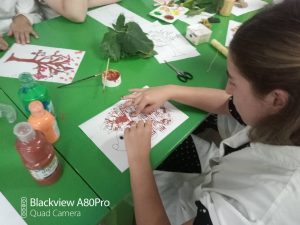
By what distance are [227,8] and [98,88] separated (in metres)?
0.84

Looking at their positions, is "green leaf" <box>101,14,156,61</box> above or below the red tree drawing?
above

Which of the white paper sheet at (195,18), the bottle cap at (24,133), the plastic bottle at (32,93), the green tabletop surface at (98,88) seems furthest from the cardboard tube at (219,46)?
the bottle cap at (24,133)

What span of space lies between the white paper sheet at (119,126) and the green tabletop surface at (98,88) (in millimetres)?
17

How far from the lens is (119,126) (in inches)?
33.1

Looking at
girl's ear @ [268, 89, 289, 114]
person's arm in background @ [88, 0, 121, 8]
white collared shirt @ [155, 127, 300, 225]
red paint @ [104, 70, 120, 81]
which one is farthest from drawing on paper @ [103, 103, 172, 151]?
person's arm in background @ [88, 0, 121, 8]

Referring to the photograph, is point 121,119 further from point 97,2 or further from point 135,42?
point 97,2

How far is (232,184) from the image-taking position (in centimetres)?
65

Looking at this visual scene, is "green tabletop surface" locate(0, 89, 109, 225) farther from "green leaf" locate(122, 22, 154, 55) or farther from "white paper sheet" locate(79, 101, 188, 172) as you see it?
"green leaf" locate(122, 22, 154, 55)

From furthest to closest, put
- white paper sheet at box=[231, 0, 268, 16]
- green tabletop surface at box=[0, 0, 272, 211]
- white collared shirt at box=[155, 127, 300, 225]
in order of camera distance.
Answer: white paper sheet at box=[231, 0, 268, 16] → green tabletop surface at box=[0, 0, 272, 211] → white collared shirt at box=[155, 127, 300, 225]

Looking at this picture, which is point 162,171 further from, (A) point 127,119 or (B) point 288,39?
(B) point 288,39

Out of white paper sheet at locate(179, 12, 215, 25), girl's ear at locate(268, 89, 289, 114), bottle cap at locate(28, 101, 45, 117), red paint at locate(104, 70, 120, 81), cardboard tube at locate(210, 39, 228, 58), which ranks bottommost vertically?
red paint at locate(104, 70, 120, 81)

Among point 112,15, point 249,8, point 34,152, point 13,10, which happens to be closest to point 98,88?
point 34,152

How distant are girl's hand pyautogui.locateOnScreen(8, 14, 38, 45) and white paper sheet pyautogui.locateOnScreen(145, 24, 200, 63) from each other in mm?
519

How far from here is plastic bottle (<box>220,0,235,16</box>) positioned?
1.34 meters
